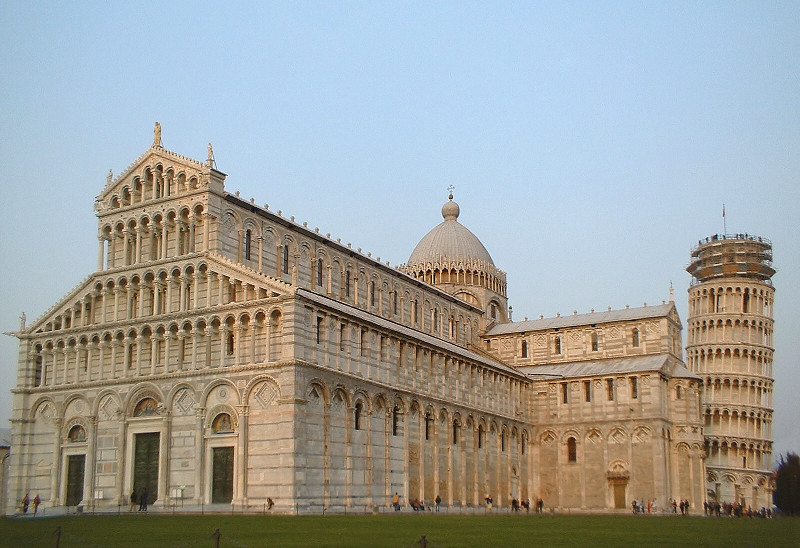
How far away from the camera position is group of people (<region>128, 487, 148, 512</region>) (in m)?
48.2

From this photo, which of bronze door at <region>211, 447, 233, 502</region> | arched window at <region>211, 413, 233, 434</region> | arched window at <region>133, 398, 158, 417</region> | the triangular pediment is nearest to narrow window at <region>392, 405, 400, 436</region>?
arched window at <region>211, 413, 233, 434</region>

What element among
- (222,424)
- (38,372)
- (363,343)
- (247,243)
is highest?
(247,243)

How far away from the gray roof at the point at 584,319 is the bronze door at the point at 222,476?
3787cm

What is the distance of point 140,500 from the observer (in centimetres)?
4962

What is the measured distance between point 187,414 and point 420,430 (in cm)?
1507

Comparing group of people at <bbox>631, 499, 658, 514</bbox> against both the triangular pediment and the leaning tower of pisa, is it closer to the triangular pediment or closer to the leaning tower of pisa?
the leaning tower of pisa

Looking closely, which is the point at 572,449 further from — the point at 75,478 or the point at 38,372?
the point at 38,372

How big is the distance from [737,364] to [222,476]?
2640 inches

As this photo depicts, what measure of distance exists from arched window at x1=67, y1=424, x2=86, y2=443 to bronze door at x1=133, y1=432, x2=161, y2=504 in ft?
14.0

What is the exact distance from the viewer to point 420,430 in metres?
57.8

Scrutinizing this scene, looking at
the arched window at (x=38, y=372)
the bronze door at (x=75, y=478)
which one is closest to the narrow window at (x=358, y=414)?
the bronze door at (x=75, y=478)

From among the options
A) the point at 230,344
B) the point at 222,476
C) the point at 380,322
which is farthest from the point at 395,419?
the point at 222,476

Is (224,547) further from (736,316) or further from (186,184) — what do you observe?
(736,316)

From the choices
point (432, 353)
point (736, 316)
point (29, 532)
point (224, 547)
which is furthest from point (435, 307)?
point (224, 547)
